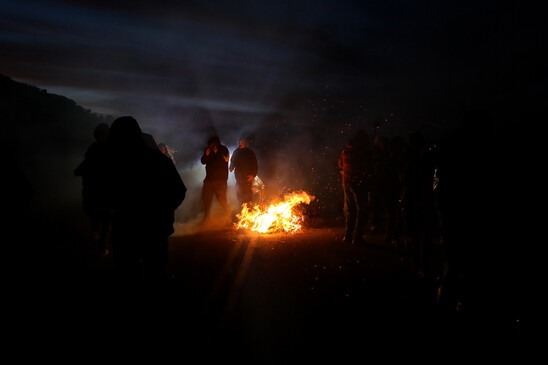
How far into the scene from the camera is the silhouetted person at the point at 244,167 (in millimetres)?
11250

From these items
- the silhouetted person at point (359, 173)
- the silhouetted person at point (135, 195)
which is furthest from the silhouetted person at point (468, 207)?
the silhouetted person at point (359, 173)

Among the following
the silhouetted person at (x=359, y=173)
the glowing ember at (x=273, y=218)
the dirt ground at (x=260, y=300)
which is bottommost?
the dirt ground at (x=260, y=300)

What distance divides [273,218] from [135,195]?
651 centimetres

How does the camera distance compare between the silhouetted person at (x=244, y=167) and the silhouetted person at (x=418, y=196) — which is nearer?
the silhouetted person at (x=418, y=196)

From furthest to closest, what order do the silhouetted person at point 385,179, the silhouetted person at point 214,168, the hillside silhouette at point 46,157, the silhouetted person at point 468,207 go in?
the silhouetted person at point 214,168
the silhouetted person at point 385,179
the hillside silhouette at point 46,157
the silhouetted person at point 468,207

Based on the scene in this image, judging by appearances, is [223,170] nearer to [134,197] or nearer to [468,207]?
[134,197]

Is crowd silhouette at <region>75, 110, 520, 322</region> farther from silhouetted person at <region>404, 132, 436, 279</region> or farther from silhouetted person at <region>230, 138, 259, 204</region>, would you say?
silhouetted person at <region>230, 138, 259, 204</region>

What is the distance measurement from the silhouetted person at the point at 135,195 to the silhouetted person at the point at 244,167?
23.5 feet

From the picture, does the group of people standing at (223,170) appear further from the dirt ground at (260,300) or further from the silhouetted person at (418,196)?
the silhouetted person at (418,196)

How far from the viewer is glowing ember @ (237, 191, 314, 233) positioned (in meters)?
9.97

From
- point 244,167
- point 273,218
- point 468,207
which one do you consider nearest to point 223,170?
point 244,167

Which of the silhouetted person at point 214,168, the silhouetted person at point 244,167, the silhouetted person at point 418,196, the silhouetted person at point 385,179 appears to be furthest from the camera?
the silhouetted person at point 244,167

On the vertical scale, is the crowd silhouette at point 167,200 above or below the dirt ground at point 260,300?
above

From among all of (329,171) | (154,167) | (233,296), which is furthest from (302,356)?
(329,171)
